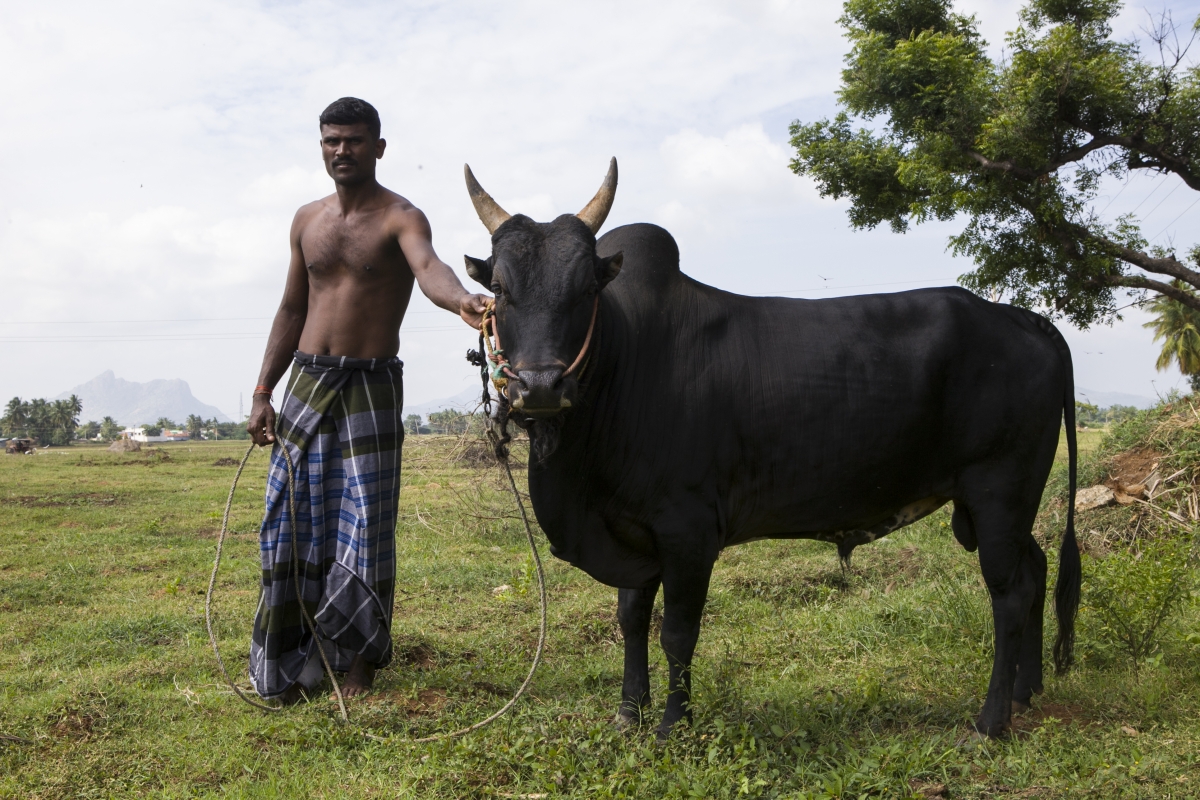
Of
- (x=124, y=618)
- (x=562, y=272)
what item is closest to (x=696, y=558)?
(x=562, y=272)

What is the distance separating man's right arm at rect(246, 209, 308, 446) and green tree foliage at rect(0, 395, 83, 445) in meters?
57.4

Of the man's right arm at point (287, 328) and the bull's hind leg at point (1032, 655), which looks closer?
the bull's hind leg at point (1032, 655)

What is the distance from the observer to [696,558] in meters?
3.53

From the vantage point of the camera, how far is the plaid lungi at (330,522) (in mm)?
4246

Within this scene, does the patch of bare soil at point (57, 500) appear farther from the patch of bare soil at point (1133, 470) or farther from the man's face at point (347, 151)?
the patch of bare soil at point (1133, 470)

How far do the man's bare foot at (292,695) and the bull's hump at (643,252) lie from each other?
2.37m

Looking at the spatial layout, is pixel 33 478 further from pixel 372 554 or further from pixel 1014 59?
pixel 1014 59

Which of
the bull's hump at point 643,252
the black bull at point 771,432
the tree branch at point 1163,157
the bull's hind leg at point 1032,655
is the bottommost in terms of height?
the bull's hind leg at point 1032,655

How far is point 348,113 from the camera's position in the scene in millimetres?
4180

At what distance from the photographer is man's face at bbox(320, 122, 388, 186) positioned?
13.7 ft

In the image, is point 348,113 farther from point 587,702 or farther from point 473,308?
point 587,702

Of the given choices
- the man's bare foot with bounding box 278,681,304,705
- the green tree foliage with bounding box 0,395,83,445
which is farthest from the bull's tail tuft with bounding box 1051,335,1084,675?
the green tree foliage with bounding box 0,395,83,445

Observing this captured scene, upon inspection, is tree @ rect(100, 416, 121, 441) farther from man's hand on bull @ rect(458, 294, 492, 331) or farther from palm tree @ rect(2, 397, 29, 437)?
man's hand on bull @ rect(458, 294, 492, 331)

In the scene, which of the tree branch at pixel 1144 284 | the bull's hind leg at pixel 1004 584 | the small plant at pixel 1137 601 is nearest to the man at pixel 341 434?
the bull's hind leg at pixel 1004 584
